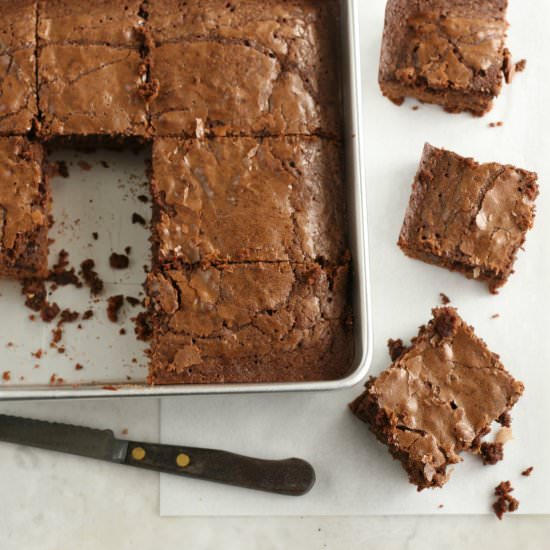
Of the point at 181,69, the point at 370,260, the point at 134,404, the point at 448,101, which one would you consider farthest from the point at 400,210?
the point at 134,404

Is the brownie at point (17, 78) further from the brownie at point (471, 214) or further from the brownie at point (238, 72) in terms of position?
the brownie at point (471, 214)

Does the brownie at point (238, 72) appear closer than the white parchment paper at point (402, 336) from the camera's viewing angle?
Yes

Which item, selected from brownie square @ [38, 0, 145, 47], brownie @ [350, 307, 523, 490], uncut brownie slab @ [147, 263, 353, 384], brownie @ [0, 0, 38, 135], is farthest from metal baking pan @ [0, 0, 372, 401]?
brownie @ [0, 0, 38, 135]

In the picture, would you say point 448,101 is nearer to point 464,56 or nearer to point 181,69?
point 464,56

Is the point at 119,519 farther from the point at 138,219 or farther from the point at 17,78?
the point at 17,78

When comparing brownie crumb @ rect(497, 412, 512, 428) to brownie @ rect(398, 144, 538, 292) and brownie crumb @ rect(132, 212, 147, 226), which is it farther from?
brownie crumb @ rect(132, 212, 147, 226)

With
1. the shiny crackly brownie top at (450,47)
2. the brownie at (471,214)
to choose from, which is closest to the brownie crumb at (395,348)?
the brownie at (471,214)
